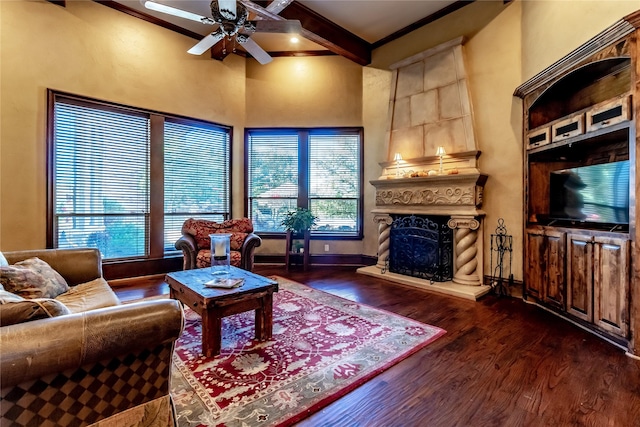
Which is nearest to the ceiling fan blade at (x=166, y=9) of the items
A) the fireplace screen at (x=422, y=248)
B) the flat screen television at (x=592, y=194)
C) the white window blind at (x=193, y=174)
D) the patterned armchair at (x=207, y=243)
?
the white window blind at (x=193, y=174)

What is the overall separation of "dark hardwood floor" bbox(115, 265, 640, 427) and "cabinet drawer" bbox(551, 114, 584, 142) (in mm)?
1885

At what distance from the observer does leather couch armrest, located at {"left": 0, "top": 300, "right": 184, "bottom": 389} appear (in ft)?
3.28

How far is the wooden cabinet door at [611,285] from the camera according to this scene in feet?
7.96

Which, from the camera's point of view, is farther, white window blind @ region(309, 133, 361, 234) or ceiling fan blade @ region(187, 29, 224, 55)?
white window blind @ region(309, 133, 361, 234)

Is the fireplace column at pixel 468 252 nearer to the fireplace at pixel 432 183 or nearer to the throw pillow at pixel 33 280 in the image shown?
the fireplace at pixel 432 183

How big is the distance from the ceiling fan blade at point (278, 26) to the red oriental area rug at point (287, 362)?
9.78 ft

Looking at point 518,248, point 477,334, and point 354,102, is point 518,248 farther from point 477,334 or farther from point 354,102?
point 354,102

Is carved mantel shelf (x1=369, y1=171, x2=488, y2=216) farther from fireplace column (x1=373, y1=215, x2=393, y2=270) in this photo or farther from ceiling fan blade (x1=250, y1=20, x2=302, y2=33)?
ceiling fan blade (x1=250, y1=20, x2=302, y2=33)

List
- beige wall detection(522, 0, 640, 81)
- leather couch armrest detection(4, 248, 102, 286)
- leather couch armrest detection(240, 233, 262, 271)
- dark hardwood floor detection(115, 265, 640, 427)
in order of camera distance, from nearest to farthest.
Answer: dark hardwood floor detection(115, 265, 640, 427) < beige wall detection(522, 0, 640, 81) < leather couch armrest detection(4, 248, 102, 286) < leather couch armrest detection(240, 233, 262, 271)

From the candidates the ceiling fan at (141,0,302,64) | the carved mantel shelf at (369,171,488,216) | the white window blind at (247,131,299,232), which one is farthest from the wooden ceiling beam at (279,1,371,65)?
the carved mantel shelf at (369,171,488,216)

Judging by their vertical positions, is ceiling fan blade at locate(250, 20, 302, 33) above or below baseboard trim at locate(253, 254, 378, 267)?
above

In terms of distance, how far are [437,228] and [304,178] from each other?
102 inches

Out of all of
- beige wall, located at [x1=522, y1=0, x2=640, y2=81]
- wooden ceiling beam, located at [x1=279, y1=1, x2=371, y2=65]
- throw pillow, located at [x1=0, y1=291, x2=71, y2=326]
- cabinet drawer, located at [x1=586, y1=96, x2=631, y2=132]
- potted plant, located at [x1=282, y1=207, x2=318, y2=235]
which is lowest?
throw pillow, located at [x1=0, y1=291, x2=71, y2=326]

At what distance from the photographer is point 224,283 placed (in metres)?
2.46
